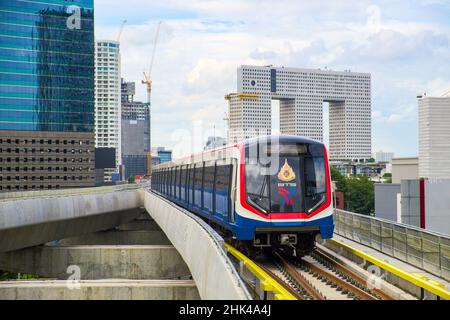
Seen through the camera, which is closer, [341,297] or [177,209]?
[341,297]

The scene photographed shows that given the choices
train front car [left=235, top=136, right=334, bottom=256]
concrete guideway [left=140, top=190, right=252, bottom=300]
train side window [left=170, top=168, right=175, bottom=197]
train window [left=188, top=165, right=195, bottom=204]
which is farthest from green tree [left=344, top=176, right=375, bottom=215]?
train front car [left=235, top=136, right=334, bottom=256]

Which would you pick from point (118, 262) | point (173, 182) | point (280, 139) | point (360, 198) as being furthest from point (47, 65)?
point (280, 139)

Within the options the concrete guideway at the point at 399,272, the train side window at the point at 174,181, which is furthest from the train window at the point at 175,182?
the concrete guideway at the point at 399,272

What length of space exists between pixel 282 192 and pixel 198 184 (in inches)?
316

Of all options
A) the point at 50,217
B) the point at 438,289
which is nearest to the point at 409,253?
the point at 438,289

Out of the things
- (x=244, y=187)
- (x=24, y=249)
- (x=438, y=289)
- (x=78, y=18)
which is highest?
(x=78, y=18)

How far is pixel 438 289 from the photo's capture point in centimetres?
1313

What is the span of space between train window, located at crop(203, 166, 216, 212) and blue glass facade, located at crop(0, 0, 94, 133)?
106584 millimetres

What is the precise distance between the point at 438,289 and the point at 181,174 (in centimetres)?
1968

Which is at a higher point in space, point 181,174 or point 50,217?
point 181,174

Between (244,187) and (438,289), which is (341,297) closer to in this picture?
(438,289)

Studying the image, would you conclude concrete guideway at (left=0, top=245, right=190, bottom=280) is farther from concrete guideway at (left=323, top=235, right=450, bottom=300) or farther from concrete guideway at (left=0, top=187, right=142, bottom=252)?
concrete guideway at (left=323, top=235, right=450, bottom=300)

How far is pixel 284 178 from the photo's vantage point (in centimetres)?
1859

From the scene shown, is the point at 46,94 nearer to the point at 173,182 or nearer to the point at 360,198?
the point at 360,198
